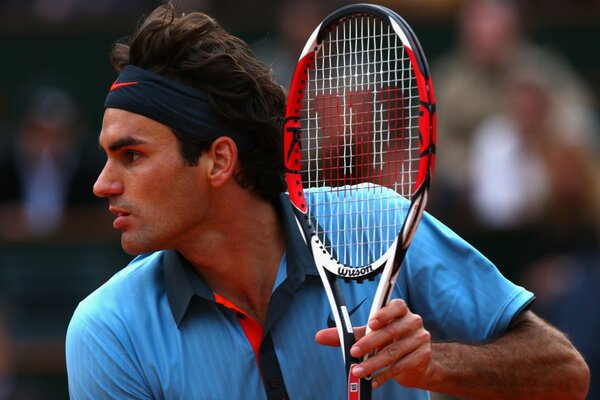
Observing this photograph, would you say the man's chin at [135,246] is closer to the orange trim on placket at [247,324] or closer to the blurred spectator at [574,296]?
the orange trim on placket at [247,324]

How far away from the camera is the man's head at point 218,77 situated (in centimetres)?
445

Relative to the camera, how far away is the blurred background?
29.8 feet

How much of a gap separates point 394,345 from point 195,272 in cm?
98

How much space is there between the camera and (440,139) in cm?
989

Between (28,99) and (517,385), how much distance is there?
23.1 feet

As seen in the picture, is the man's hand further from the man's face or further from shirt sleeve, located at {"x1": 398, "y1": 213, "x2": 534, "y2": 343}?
the man's face

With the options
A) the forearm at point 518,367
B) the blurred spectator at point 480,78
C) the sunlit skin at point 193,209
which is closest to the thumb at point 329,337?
the forearm at point 518,367

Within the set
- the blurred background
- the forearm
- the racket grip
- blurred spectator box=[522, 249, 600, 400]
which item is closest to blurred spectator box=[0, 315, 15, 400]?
the blurred background

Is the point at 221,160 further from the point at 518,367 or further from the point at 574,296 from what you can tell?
the point at 574,296

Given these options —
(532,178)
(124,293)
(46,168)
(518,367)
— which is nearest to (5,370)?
(46,168)

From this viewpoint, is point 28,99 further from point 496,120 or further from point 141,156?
point 141,156

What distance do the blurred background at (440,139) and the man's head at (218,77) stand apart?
405 centimetres

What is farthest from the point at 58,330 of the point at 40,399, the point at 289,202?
the point at 289,202

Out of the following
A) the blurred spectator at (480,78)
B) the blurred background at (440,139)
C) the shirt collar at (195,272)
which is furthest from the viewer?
the blurred spectator at (480,78)
